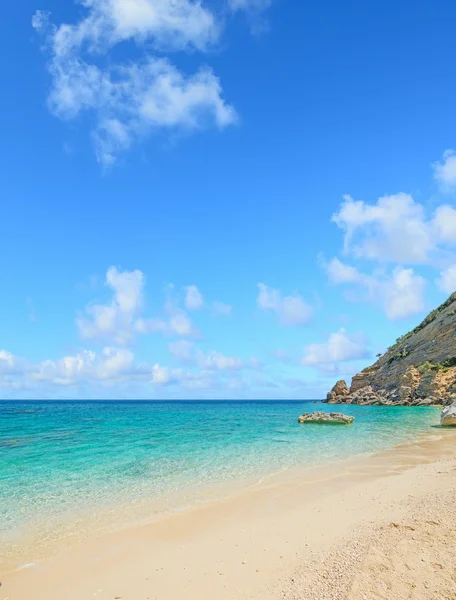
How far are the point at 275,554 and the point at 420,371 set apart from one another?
273ft

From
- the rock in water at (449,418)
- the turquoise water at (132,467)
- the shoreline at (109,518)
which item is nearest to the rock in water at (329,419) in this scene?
the rock in water at (449,418)

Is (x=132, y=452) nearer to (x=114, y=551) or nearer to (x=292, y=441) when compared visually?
(x=292, y=441)

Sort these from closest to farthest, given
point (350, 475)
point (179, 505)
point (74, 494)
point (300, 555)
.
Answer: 1. point (300, 555)
2. point (179, 505)
3. point (74, 494)
4. point (350, 475)

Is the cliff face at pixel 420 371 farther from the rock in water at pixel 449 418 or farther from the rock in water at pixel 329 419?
the rock in water at pixel 449 418

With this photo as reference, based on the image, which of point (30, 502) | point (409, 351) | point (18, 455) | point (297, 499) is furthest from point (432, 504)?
point (409, 351)

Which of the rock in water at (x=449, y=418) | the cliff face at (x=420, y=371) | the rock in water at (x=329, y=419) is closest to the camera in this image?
the rock in water at (x=449, y=418)

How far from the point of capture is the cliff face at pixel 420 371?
7238 cm

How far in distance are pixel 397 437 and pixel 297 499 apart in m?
20.5

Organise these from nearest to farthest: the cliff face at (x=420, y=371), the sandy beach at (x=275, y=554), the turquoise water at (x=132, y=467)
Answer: the sandy beach at (x=275, y=554), the turquoise water at (x=132, y=467), the cliff face at (x=420, y=371)

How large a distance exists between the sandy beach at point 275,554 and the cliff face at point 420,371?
59555mm

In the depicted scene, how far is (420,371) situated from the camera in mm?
80750

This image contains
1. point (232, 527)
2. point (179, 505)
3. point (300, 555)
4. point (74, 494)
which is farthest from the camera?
point (74, 494)

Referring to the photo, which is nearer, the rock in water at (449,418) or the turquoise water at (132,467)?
the turquoise water at (132,467)

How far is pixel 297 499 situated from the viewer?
12.8 m
